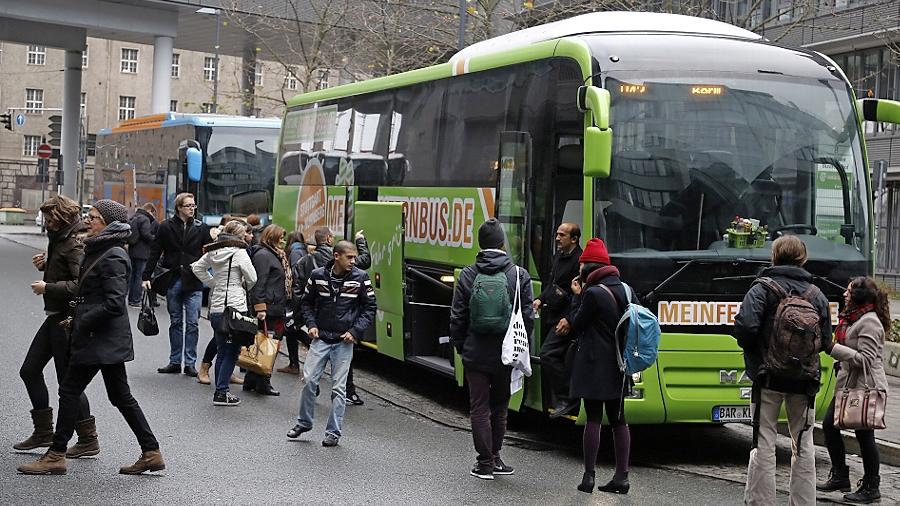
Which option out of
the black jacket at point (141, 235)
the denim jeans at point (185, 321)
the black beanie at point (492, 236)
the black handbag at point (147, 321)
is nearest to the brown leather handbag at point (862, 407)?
the black beanie at point (492, 236)

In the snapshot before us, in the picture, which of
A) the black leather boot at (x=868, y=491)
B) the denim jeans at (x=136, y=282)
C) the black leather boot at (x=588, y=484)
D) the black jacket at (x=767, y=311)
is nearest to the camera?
the black jacket at (x=767, y=311)

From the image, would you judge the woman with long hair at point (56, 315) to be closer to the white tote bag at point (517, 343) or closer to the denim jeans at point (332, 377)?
the denim jeans at point (332, 377)

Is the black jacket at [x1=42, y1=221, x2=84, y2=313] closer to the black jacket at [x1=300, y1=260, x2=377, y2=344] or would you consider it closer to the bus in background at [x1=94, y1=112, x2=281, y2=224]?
the black jacket at [x1=300, y1=260, x2=377, y2=344]

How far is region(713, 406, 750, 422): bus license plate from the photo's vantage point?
32.4ft

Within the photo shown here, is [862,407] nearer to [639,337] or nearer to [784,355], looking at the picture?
[784,355]

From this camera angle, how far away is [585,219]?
9828mm

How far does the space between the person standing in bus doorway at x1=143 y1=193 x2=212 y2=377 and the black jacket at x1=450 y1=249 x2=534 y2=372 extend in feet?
16.5

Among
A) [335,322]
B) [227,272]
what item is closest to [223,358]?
[227,272]

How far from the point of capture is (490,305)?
29.2 feet

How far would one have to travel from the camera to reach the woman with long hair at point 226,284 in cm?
1195

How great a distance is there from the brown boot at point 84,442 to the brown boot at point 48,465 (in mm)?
548

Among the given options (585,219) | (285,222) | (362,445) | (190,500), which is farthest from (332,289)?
(285,222)

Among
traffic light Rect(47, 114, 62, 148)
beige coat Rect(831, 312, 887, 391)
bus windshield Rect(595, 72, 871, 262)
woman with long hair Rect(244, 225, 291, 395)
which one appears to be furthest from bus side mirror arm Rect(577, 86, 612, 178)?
traffic light Rect(47, 114, 62, 148)

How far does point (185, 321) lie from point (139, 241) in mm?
7272
